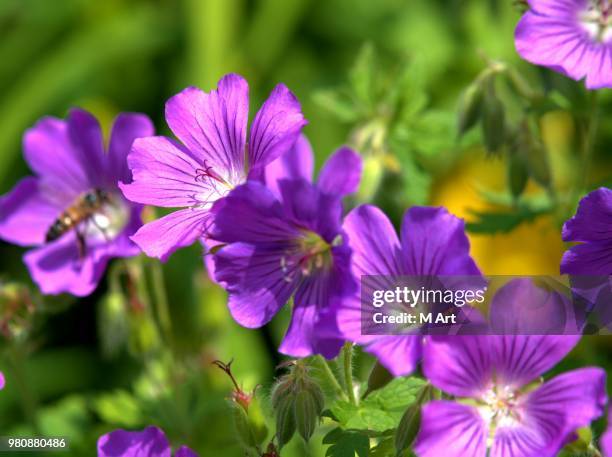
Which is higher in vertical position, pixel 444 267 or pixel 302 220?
pixel 302 220

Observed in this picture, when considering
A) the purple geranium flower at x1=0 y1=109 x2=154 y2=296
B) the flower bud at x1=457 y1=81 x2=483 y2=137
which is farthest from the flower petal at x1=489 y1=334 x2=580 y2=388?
the purple geranium flower at x1=0 y1=109 x2=154 y2=296

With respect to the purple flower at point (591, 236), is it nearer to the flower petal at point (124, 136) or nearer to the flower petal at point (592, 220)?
the flower petal at point (592, 220)

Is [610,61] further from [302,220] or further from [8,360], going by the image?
[8,360]

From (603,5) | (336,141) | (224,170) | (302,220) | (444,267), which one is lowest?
(444,267)

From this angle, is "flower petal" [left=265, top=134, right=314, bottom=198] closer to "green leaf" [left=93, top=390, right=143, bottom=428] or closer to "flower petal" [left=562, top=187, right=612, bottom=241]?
"flower petal" [left=562, top=187, right=612, bottom=241]

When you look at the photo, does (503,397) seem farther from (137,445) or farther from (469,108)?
(469,108)

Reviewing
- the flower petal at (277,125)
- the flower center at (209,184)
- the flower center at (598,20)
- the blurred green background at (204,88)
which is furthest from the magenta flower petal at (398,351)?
the blurred green background at (204,88)

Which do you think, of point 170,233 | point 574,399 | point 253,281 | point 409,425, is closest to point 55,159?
point 170,233

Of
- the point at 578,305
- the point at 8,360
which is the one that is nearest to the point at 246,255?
the point at 578,305
